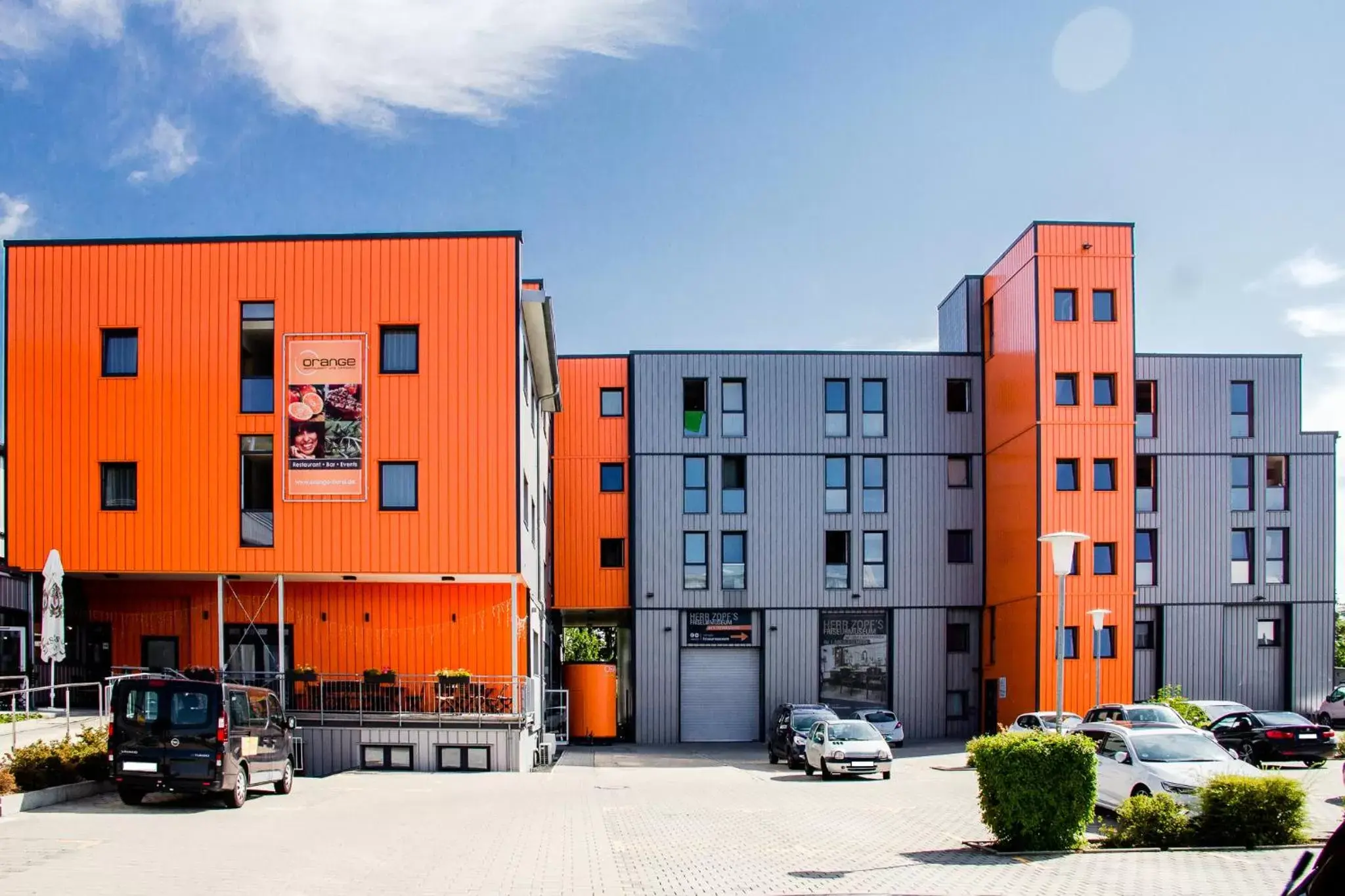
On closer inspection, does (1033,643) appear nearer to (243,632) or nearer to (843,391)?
(843,391)

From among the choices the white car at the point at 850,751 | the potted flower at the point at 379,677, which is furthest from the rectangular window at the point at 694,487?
the potted flower at the point at 379,677

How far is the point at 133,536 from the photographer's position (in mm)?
28375

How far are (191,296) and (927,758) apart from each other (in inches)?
853

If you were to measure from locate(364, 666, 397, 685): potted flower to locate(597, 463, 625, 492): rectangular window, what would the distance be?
1670cm

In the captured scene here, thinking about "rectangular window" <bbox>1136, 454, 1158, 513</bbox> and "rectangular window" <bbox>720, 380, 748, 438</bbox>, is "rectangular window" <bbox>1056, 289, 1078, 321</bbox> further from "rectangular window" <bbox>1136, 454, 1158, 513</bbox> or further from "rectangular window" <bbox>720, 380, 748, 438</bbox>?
"rectangular window" <bbox>720, 380, 748, 438</bbox>

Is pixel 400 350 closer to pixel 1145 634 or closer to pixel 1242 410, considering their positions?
pixel 1145 634

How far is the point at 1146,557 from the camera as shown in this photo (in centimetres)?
4222

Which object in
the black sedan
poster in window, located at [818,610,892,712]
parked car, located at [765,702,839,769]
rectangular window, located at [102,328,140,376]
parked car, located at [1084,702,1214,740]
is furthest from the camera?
poster in window, located at [818,610,892,712]

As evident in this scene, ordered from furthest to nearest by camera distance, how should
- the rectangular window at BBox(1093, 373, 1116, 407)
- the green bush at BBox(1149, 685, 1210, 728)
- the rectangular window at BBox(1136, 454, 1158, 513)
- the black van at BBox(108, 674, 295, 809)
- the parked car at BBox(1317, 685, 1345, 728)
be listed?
the rectangular window at BBox(1136, 454, 1158, 513) < the parked car at BBox(1317, 685, 1345, 728) < the rectangular window at BBox(1093, 373, 1116, 407) < the green bush at BBox(1149, 685, 1210, 728) < the black van at BBox(108, 674, 295, 809)

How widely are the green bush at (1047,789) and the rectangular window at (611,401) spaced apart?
3049 cm

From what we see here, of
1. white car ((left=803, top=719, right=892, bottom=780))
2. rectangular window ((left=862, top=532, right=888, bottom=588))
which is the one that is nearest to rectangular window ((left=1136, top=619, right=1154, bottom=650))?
rectangular window ((left=862, top=532, right=888, bottom=588))

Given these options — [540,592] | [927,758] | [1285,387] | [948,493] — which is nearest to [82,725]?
[540,592]

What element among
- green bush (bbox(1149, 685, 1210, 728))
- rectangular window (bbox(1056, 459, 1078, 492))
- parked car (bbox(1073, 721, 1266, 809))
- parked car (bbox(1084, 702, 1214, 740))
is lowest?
green bush (bbox(1149, 685, 1210, 728))

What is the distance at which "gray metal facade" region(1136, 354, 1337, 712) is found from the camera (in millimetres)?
41938
